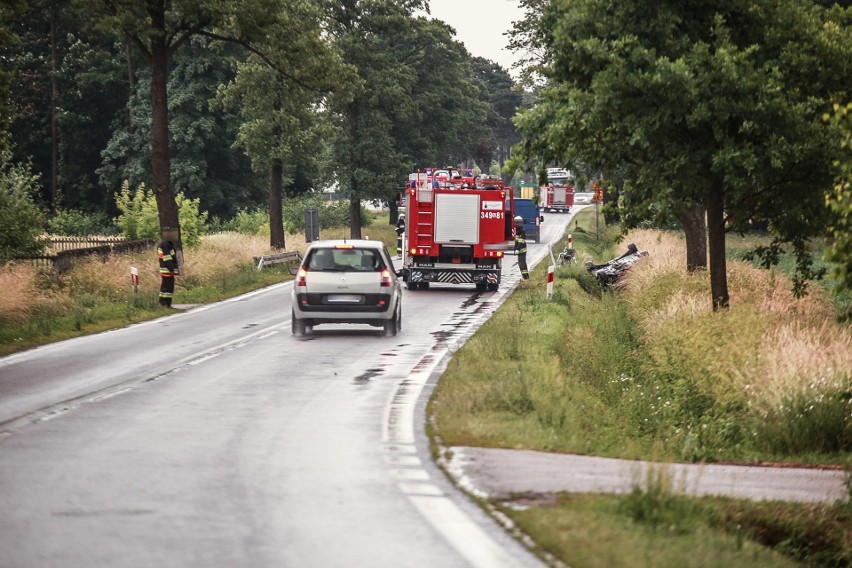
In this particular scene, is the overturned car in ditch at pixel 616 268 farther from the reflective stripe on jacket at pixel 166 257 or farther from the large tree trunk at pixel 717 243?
the reflective stripe on jacket at pixel 166 257

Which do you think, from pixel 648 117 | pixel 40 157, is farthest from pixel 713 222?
pixel 40 157

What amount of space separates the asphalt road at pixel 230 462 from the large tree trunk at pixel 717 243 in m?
5.11

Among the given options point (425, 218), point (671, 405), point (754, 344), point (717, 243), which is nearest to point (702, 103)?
point (754, 344)

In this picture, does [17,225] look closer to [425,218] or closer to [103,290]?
[103,290]

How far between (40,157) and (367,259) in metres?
52.4

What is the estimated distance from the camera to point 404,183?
71188 millimetres

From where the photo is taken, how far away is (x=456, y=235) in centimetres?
3409

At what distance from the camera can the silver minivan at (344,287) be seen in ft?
71.9

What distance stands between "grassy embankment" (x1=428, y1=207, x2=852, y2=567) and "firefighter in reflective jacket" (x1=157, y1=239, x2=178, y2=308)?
7781 mm

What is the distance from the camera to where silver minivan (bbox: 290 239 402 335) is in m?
21.9

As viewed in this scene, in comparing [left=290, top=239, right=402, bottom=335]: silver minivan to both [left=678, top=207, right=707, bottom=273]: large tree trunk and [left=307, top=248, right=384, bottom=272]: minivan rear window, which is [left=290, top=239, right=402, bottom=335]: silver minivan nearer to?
[left=307, top=248, right=384, bottom=272]: minivan rear window

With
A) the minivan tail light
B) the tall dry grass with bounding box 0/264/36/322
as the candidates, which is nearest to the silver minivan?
the minivan tail light

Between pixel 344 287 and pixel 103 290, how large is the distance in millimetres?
10581

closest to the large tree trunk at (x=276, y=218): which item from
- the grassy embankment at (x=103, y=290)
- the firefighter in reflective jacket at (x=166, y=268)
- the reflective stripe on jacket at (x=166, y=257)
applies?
the grassy embankment at (x=103, y=290)
